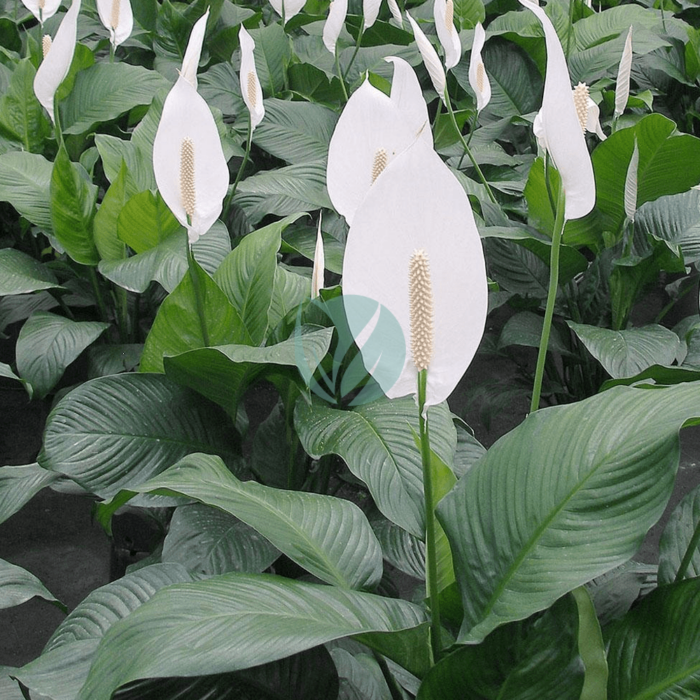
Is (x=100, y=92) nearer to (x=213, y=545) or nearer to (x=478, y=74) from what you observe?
(x=478, y=74)

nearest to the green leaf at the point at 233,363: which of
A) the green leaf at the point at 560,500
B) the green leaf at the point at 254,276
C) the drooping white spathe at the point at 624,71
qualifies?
the green leaf at the point at 254,276

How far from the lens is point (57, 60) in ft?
4.29

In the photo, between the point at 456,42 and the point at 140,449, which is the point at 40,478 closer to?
the point at 140,449

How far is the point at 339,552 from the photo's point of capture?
884 millimetres

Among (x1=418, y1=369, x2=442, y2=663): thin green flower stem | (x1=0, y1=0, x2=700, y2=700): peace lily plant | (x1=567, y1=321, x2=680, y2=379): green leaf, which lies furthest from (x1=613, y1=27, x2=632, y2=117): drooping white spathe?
(x1=418, y1=369, x2=442, y2=663): thin green flower stem

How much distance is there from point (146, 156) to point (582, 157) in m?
1.22

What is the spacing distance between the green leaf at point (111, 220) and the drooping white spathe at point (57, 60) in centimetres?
19

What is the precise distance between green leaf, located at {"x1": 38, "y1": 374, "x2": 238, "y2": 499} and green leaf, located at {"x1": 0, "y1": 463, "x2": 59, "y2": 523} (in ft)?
0.36

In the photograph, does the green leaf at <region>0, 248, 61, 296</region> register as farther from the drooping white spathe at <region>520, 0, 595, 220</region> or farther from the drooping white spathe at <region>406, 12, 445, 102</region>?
the drooping white spathe at <region>520, 0, 595, 220</region>

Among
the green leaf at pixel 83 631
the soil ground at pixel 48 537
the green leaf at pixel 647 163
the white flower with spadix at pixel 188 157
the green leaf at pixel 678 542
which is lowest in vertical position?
the soil ground at pixel 48 537

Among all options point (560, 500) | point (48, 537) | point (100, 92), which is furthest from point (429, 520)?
point (100, 92)

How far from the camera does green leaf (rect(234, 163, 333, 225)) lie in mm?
1681

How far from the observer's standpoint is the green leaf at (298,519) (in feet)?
2.70

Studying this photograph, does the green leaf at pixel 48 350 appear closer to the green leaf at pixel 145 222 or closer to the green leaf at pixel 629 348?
the green leaf at pixel 145 222
